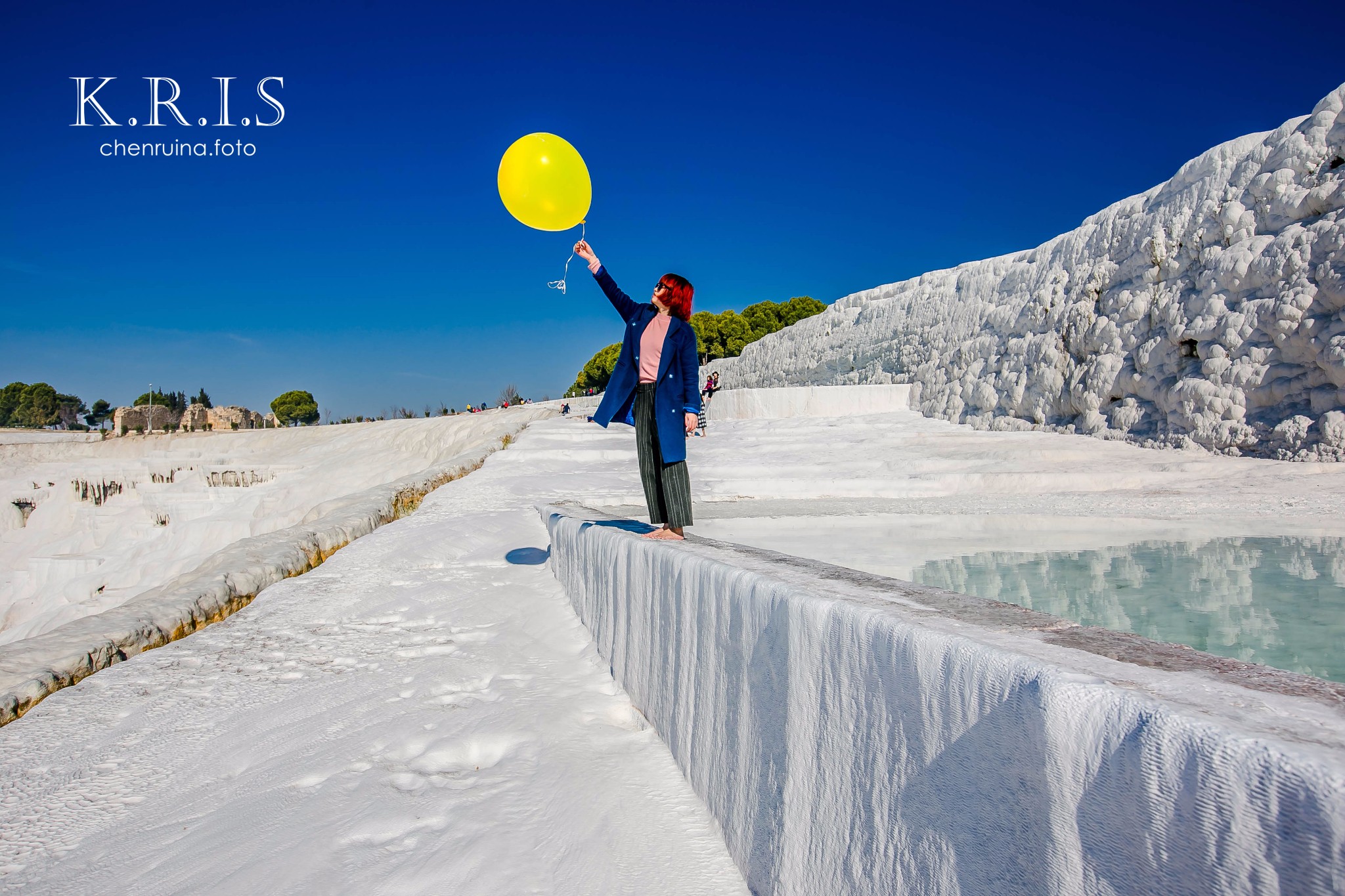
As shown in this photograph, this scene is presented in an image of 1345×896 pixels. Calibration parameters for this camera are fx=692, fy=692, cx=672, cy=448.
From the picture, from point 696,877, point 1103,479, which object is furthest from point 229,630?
point 1103,479

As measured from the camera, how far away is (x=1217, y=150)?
8688 mm

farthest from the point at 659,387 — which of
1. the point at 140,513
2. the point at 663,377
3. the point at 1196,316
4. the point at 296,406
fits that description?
the point at 296,406

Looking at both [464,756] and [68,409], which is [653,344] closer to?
[464,756]

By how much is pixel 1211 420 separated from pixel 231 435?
31.2m

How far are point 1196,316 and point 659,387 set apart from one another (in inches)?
327

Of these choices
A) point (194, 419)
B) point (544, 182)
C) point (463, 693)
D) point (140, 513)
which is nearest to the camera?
point (463, 693)

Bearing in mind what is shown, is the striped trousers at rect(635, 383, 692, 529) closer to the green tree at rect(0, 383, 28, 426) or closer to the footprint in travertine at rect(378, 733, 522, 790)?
the footprint in travertine at rect(378, 733, 522, 790)

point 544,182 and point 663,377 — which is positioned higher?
point 544,182

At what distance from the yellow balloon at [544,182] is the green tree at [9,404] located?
84542 millimetres

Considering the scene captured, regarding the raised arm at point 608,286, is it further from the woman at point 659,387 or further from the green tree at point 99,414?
the green tree at point 99,414

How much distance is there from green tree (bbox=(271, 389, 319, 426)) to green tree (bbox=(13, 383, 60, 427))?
65.0 ft

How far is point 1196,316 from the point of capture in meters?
8.34

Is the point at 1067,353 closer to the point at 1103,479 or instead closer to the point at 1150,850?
the point at 1103,479

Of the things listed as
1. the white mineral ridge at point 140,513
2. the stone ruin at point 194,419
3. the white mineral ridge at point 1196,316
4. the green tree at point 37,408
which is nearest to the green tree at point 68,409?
the green tree at point 37,408
